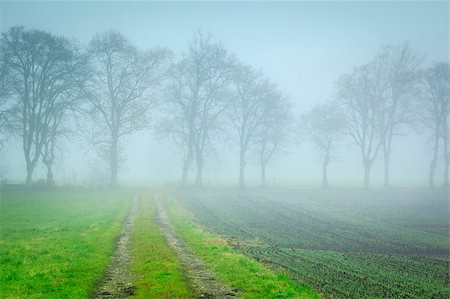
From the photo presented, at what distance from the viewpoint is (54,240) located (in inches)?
770

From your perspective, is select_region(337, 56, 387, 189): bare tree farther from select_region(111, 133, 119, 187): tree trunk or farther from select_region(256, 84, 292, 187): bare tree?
select_region(111, 133, 119, 187): tree trunk

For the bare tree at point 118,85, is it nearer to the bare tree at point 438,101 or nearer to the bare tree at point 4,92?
the bare tree at point 4,92

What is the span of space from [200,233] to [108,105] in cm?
3965

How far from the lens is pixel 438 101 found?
6212 cm

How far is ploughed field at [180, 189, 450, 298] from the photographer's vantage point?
12.5 m

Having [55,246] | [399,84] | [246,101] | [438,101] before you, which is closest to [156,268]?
[55,246]

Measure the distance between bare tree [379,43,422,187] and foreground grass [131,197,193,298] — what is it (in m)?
54.2

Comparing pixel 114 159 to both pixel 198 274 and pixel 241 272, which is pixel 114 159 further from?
pixel 241 272

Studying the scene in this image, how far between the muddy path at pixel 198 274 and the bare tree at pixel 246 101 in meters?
43.5

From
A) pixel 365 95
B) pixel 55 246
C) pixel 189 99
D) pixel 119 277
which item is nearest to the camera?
pixel 119 277

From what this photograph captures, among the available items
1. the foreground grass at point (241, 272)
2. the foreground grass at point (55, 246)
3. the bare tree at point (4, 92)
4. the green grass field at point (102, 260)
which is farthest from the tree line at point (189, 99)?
the foreground grass at point (241, 272)

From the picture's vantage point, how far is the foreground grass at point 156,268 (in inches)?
447

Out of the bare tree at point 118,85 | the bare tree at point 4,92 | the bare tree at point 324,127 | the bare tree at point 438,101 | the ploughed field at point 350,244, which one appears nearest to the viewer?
the ploughed field at point 350,244

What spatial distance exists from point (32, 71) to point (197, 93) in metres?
25.1
